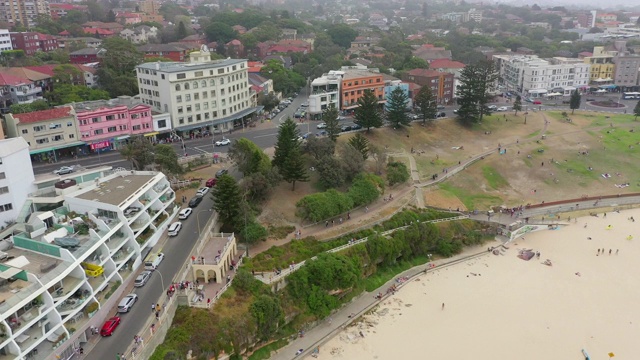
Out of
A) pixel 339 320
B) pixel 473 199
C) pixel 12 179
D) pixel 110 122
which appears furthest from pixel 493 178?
pixel 12 179

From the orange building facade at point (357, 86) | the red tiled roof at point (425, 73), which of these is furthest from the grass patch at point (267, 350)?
the red tiled roof at point (425, 73)

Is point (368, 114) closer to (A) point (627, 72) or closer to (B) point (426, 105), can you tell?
(B) point (426, 105)

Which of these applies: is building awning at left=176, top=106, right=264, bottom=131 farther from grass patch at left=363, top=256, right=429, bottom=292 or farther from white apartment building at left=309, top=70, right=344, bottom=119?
grass patch at left=363, top=256, right=429, bottom=292

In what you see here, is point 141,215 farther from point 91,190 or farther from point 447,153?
point 447,153

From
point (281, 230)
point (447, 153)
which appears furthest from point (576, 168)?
point (281, 230)

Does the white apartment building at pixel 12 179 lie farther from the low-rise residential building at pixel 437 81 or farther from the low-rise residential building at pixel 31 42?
the low-rise residential building at pixel 31 42
